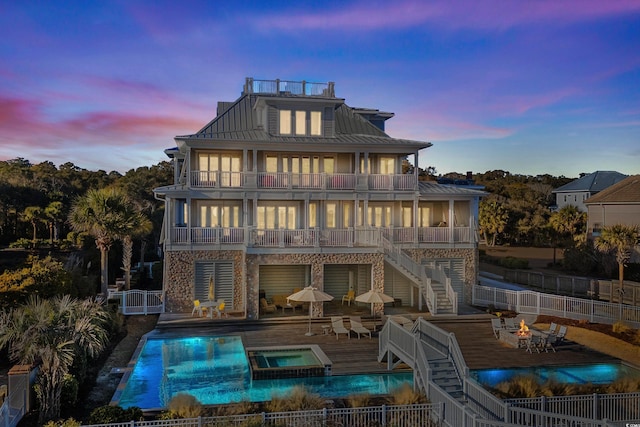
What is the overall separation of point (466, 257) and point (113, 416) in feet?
63.1

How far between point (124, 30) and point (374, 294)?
15668 millimetres

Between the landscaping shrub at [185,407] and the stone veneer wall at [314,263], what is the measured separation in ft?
36.7

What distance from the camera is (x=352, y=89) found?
32.2 meters

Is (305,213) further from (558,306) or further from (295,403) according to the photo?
(295,403)

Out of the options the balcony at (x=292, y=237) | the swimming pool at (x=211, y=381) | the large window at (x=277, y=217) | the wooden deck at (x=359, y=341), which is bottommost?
the swimming pool at (x=211, y=381)

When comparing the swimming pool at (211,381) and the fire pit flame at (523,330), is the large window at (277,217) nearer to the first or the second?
the swimming pool at (211,381)

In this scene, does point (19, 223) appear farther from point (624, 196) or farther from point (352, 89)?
point (624, 196)

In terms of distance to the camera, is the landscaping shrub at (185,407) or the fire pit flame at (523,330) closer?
the landscaping shrub at (185,407)

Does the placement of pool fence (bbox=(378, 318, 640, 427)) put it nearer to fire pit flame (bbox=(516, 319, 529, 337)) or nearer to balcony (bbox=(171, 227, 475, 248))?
fire pit flame (bbox=(516, 319, 529, 337))

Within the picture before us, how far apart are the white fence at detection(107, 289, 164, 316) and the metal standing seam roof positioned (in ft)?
118

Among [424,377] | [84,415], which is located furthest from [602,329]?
[84,415]

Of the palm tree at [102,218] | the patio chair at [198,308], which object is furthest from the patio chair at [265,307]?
the palm tree at [102,218]

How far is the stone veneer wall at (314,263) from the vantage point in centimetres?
2219

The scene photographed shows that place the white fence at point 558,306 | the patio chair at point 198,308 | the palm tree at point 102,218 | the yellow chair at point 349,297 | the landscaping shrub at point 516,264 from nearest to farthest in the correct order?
the white fence at point 558,306, the patio chair at point 198,308, the palm tree at point 102,218, the yellow chair at point 349,297, the landscaping shrub at point 516,264
